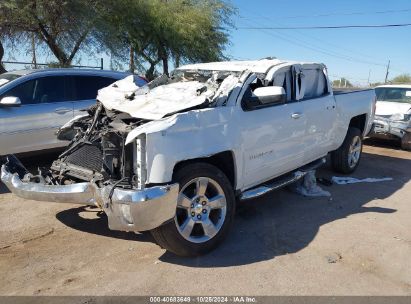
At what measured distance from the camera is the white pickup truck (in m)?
3.82

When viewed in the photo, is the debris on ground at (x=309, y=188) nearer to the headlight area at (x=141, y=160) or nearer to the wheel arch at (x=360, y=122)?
the wheel arch at (x=360, y=122)

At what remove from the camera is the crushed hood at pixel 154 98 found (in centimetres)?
430

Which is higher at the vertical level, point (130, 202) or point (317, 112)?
point (317, 112)

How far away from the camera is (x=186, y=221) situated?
4176mm

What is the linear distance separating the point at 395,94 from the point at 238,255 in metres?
9.33

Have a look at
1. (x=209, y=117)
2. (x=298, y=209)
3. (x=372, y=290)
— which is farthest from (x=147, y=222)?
(x=298, y=209)

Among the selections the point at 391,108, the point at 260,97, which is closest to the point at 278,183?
the point at 260,97

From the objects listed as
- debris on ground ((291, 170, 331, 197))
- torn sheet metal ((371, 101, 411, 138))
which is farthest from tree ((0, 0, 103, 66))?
debris on ground ((291, 170, 331, 197))

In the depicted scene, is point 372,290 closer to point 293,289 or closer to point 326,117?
point 293,289

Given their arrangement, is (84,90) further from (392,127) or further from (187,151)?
(392,127)

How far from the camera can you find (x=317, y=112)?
6.02m

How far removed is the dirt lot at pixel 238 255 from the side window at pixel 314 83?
1535 mm

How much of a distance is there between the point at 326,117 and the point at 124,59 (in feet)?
51.5

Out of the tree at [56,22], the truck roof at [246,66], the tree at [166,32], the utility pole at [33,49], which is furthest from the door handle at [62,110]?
the tree at [166,32]
